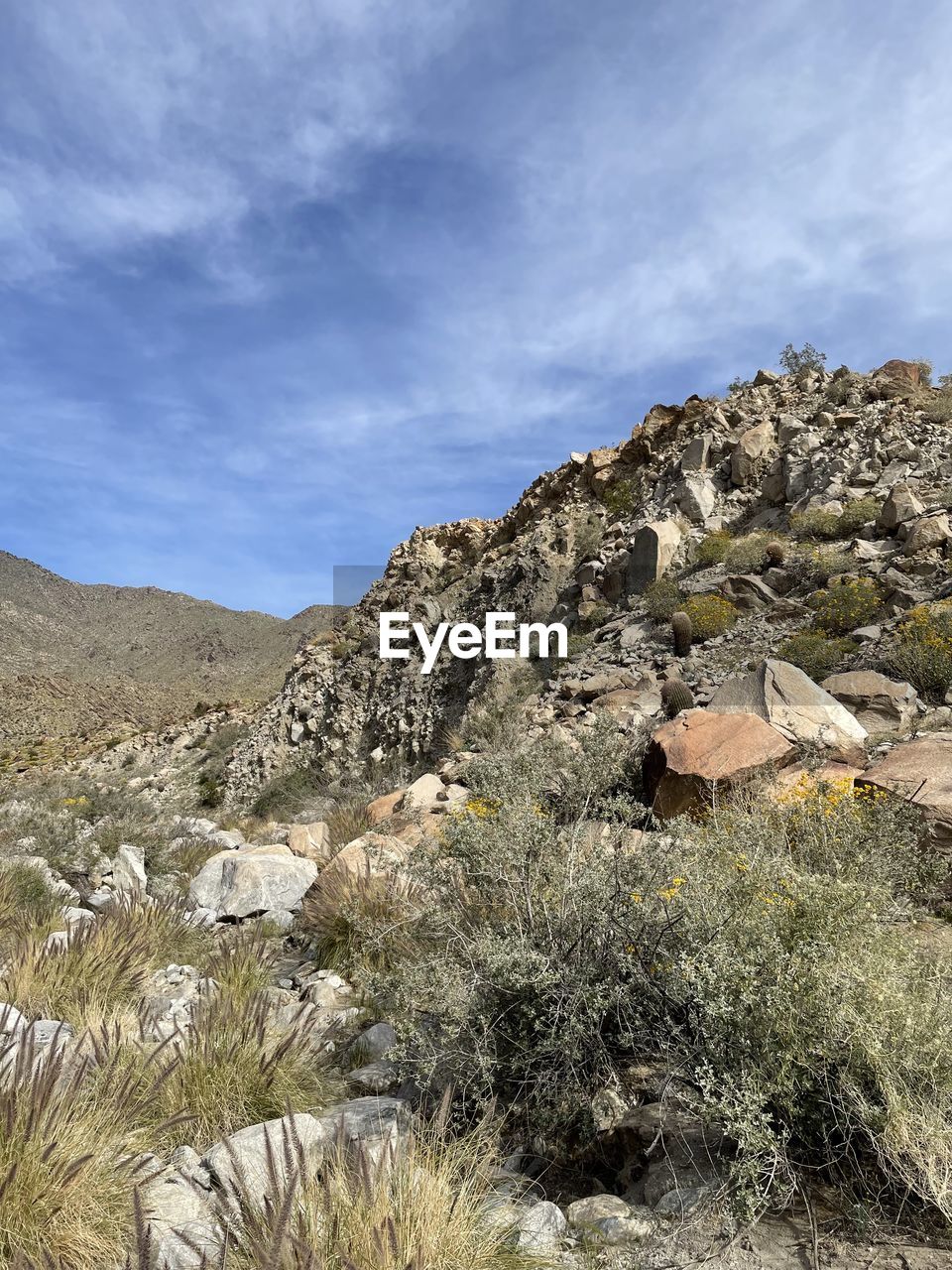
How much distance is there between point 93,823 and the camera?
10.3m

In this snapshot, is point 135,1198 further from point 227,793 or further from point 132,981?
point 227,793

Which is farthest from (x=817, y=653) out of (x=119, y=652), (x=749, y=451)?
(x=119, y=652)

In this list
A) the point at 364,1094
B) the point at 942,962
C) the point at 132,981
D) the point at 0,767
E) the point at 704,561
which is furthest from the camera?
the point at 0,767

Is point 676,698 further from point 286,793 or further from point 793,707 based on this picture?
point 286,793

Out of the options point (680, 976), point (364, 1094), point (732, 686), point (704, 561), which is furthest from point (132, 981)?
point (704, 561)

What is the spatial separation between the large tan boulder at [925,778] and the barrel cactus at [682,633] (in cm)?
664

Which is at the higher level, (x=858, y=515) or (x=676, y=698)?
(x=858, y=515)

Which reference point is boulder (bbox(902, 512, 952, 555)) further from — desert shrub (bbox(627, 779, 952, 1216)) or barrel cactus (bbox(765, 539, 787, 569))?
desert shrub (bbox(627, 779, 952, 1216))

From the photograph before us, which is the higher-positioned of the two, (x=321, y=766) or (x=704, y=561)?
(x=704, y=561)

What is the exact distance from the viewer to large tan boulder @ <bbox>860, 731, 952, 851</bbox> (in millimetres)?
5145

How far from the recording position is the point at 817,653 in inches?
422

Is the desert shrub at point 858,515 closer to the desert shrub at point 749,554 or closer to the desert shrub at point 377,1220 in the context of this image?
the desert shrub at point 749,554

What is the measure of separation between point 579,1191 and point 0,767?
30.6 meters

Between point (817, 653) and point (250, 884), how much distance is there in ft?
27.6
